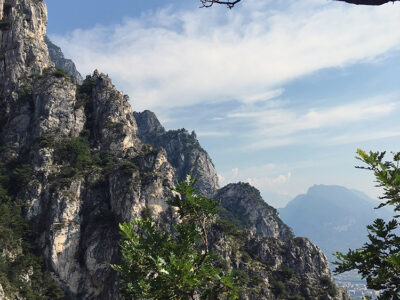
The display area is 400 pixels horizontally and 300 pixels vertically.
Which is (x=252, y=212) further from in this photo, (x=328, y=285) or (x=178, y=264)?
(x=178, y=264)

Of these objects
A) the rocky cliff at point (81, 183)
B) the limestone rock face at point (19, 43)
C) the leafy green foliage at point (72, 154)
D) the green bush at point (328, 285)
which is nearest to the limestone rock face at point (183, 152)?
the rocky cliff at point (81, 183)

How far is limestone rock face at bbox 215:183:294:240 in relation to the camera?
464 ft

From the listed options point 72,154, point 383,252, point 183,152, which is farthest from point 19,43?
point 383,252

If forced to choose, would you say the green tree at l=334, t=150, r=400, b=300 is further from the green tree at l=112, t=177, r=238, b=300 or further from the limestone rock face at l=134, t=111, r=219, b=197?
the limestone rock face at l=134, t=111, r=219, b=197

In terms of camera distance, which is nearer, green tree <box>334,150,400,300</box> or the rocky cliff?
green tree <box>334,150,400,300</box>

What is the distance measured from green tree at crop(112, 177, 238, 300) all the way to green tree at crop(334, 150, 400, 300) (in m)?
3.11

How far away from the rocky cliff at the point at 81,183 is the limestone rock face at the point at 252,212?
2339 inches

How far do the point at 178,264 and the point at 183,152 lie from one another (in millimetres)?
165138

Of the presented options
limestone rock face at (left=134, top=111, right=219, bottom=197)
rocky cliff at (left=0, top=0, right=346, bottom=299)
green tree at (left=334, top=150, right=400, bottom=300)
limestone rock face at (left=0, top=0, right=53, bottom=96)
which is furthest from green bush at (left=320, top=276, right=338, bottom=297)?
limestone rock face at (left=0, top=0, right=53, bottom=96)

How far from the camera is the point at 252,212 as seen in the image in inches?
5778

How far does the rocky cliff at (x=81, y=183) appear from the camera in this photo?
193ft

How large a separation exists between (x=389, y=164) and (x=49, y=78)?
93270 mm

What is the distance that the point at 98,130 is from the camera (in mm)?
85188

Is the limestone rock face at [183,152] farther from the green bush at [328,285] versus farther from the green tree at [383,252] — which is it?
the green tree at [383,252]
